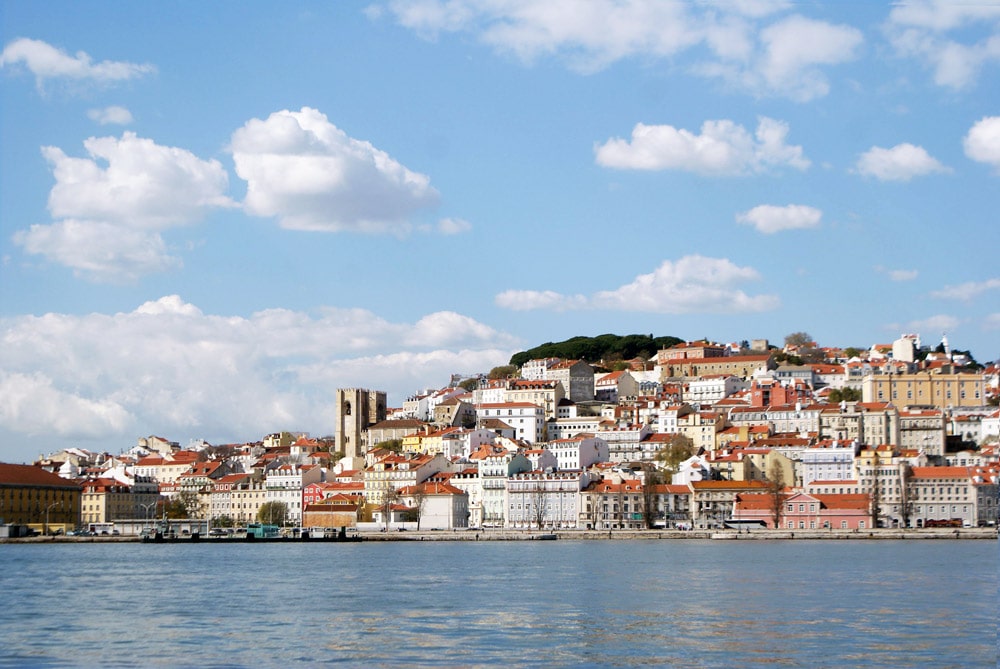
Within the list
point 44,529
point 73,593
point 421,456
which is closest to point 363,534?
point 421,456

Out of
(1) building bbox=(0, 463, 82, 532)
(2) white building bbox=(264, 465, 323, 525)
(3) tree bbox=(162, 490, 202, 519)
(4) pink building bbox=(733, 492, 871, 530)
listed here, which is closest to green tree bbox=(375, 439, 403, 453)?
(2) white building bbox=(264, 465, 323, 525)

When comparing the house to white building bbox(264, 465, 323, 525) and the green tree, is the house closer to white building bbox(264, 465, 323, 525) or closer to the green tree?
white building bbox(264, 465, 323, 525)

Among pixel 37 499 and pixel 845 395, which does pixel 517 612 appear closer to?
pixel 37 499

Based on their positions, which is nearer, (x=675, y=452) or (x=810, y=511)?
(x=810, y=511)

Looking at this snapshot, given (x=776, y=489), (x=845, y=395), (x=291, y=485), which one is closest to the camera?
(x=776, y=489)

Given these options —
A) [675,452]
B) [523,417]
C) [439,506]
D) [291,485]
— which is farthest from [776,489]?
[291,485]

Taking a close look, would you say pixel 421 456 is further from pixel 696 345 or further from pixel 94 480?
pixel 696 345
